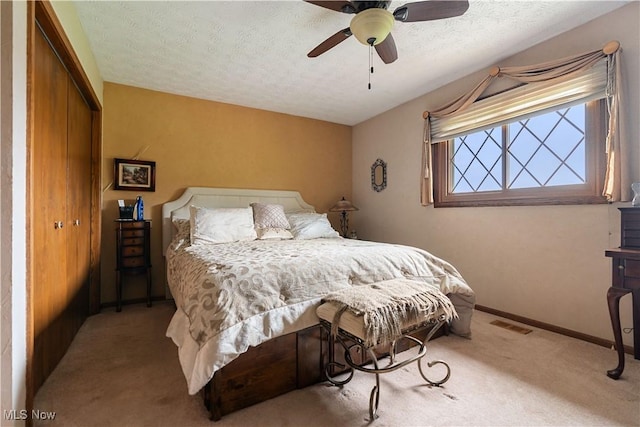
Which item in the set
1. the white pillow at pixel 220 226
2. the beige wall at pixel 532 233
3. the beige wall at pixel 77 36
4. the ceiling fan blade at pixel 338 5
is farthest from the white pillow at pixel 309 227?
the beige wall at pixel 77 36

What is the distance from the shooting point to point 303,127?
167 inches

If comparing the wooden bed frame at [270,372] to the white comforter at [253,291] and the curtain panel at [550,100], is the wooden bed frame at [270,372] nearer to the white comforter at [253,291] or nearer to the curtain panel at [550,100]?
the white comforter at [253,291]

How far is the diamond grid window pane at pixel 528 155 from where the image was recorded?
2.29 metres

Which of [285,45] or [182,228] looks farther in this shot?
[182,228]

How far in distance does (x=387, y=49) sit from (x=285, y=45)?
0.88m

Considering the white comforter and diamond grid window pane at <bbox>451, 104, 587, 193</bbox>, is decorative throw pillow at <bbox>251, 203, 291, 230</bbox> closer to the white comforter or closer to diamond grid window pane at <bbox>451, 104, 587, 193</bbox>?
the white comforter

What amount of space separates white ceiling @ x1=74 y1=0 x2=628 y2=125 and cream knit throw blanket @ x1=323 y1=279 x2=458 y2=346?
1.88 meters

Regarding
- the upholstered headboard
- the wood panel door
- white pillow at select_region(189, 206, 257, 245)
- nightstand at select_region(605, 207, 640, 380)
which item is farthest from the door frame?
nightstand at select_region(605, 207, 640, 380)

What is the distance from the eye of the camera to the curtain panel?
6.42ft

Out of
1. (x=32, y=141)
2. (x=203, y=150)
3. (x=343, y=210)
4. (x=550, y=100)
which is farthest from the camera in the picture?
(x=343, y=210)

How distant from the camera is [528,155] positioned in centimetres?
258

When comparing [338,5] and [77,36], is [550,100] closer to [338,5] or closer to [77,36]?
[338,5]

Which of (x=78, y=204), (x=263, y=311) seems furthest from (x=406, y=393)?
(x=78, y=204)

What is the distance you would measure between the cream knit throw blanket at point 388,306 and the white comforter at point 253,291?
5.8 inches
